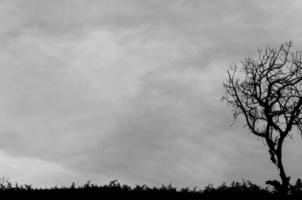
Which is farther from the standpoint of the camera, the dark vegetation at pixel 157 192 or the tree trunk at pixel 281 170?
the tree trunk at pixel 281 170

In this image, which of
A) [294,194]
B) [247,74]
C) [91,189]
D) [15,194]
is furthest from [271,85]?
[15,194]

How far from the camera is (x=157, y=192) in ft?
59.5

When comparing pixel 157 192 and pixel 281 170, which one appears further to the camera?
pixel 281 170

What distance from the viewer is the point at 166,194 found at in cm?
1808

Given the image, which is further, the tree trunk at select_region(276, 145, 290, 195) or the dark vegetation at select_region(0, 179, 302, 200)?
the tree trunk at select_region(276, 145, 290, 195)

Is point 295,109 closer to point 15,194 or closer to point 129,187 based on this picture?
point 129,187

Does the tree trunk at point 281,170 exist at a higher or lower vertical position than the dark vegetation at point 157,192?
higher

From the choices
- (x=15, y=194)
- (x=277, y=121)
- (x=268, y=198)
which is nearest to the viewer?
(x=268, y=198)

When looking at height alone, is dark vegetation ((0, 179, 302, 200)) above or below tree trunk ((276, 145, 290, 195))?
below

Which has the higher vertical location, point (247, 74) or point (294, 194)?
point (247, 74)

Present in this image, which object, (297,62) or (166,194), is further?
(297,62)

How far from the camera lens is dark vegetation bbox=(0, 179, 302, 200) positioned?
17703 mm

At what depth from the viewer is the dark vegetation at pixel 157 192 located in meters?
17.7

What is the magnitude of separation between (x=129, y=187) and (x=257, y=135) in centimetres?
1126
